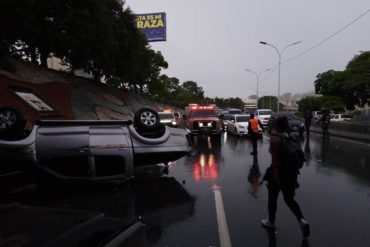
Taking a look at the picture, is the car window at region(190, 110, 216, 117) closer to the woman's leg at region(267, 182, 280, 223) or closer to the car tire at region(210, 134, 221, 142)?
the car tire at region(210, 134, 221, 142)

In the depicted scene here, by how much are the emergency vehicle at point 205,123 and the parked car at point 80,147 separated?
1514 cm

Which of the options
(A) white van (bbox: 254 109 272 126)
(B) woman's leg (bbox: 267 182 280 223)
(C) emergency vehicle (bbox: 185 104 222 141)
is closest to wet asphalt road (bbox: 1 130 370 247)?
(B) woman's leg (bbox: 267 182 280 223)

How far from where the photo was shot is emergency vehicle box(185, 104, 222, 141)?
2420 centimetres

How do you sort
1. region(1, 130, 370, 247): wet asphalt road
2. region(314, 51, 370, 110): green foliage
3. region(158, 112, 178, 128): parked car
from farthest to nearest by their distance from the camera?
region(314, 51, 370, 110): green foliage → region(158, 112, 178, 128): parked car → region(1, 130, 370, 247): wet asphalt road

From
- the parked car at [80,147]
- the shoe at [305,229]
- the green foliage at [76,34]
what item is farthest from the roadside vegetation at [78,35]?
the shoe at [305,229]

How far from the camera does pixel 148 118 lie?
972 centimetres

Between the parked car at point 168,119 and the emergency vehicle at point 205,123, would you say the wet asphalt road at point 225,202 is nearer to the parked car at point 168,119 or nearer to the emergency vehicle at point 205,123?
the emergency vehicle at point 205,123

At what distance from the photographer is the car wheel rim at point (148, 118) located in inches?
373

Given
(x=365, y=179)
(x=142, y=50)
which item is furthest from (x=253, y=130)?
(x=142, y=50)

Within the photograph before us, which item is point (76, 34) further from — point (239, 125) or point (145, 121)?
point (145, 121)

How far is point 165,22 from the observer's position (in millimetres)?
49781

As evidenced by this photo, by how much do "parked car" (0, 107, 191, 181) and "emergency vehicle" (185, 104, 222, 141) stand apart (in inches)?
596

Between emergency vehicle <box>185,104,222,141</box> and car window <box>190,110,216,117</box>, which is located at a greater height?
car window <box>190,110,216,117</box>

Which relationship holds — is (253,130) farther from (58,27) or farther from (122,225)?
(58,27)
